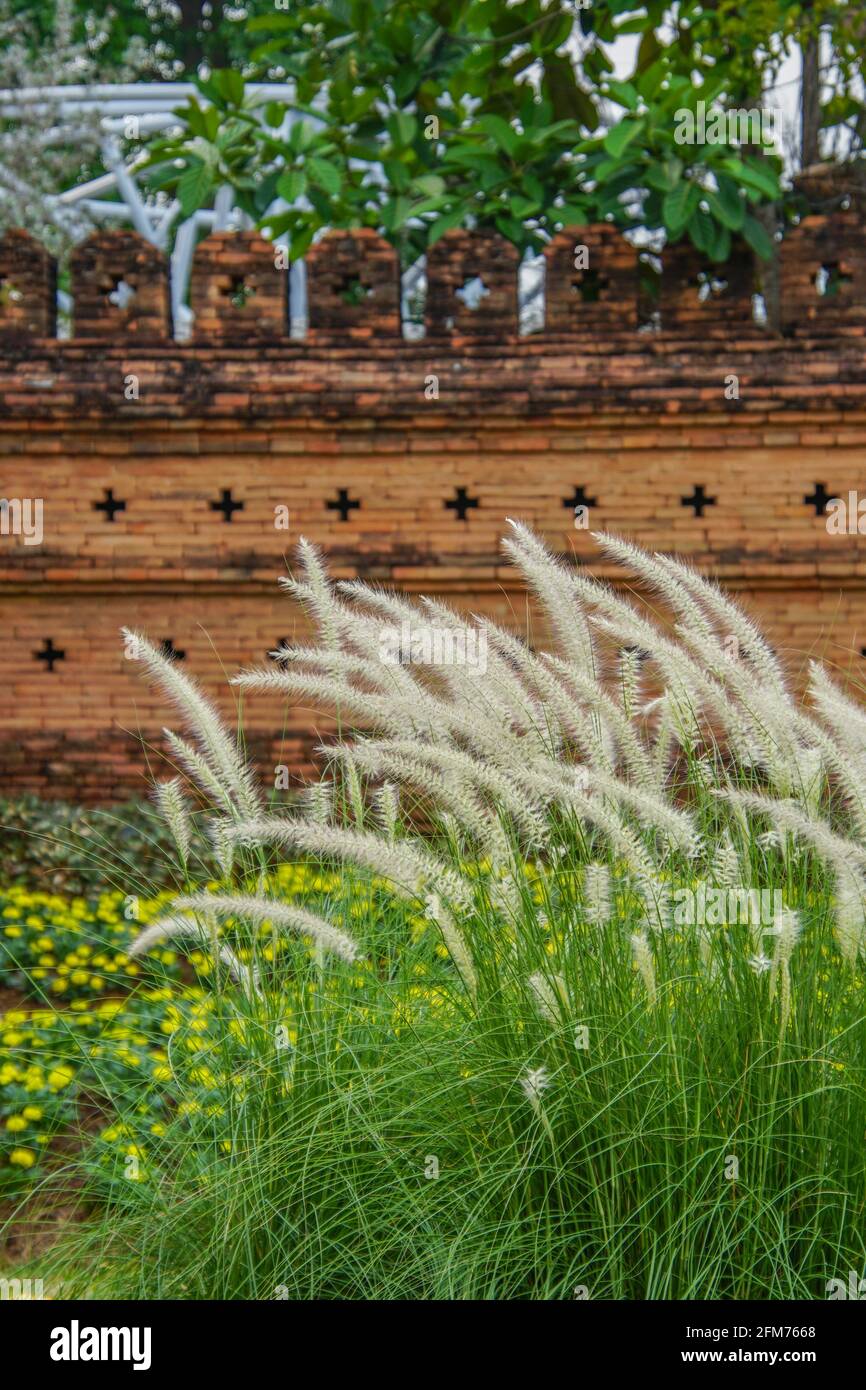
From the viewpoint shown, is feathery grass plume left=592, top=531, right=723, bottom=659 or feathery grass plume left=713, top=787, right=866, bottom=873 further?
feathery grass plume left=592, top=531, right=723, bottom=659

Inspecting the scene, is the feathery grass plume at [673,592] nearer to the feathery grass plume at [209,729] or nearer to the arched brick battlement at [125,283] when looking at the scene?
the feathery grass plume at [209,729]

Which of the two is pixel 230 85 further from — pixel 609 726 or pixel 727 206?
pixel 609 726

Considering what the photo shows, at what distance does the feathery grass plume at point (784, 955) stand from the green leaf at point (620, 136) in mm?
5518

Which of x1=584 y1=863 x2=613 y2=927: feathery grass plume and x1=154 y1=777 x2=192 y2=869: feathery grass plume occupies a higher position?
x1=154 y1=777 x2=192 y2=869: feathery grass plume

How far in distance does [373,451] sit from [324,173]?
1.50 meters

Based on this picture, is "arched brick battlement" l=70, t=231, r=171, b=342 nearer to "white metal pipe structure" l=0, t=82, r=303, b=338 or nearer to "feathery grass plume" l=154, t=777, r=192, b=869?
"feathery grass plume" l=154, t=777, r=192, b=869

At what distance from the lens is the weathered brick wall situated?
784 cm

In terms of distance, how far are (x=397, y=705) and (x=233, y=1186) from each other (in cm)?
92

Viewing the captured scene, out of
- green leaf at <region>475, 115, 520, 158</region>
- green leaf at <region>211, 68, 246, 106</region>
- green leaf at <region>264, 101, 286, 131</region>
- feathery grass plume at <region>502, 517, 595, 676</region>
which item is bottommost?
feathery grass plume at <region>502, 517, 595, 676</region>

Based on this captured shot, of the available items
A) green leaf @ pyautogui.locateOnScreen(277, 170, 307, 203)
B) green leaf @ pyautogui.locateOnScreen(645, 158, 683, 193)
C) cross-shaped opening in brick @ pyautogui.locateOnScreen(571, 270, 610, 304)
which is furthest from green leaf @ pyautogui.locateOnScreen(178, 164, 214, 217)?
green leaf @ pyautogui.locateOnScreen(645, 158, 683, 193)

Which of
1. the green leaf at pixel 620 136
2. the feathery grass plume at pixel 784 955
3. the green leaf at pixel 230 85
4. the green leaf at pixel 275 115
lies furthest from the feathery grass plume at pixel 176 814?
the green leaf at pixel 230 85

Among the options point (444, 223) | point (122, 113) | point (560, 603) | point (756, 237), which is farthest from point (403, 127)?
point (122, 113)

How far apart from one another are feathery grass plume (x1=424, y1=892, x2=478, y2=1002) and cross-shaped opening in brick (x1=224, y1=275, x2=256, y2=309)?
597 centimetres

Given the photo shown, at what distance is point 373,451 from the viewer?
7.95 meters
